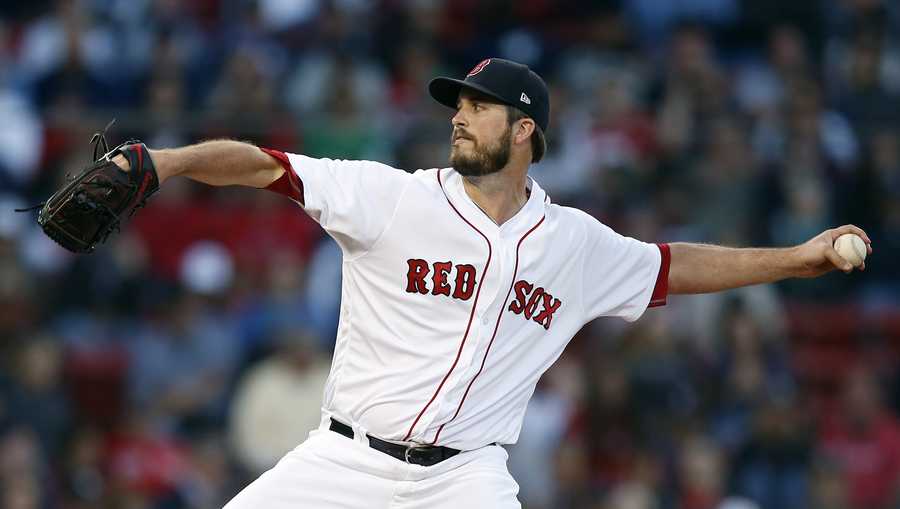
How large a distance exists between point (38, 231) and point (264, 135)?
5.28 ft

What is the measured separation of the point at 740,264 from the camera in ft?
18.1

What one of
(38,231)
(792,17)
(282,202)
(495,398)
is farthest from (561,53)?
(495,398)

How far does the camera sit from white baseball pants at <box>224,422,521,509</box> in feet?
16.0

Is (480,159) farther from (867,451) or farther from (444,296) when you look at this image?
(867,451)

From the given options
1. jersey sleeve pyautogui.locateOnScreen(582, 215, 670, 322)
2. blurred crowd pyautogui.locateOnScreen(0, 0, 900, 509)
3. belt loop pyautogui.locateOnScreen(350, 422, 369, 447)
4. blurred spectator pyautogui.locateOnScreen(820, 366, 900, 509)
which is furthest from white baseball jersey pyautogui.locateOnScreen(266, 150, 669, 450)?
blurred spectator pyautogui.locateOnScreen(820, 366, 900, 509)

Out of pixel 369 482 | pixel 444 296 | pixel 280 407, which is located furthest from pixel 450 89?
pixel 280 407

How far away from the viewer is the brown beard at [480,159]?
521 cm

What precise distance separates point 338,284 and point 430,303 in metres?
4.61

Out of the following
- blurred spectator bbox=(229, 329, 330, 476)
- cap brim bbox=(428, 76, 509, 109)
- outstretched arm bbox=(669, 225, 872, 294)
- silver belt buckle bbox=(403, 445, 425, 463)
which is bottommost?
silver belt buckle bbox=(403, 445, 425, 463)

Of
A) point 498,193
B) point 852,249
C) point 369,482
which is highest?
point 852,249

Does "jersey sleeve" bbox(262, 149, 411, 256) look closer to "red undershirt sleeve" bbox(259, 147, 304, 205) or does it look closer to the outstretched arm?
"red undershirt sleeve" bbox(259, 147, 304, 205)

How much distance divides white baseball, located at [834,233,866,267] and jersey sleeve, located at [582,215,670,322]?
645mm

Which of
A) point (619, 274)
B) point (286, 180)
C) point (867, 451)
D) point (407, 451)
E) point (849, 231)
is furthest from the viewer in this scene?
point (867, 451)

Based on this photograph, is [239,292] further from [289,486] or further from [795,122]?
[289,486]
